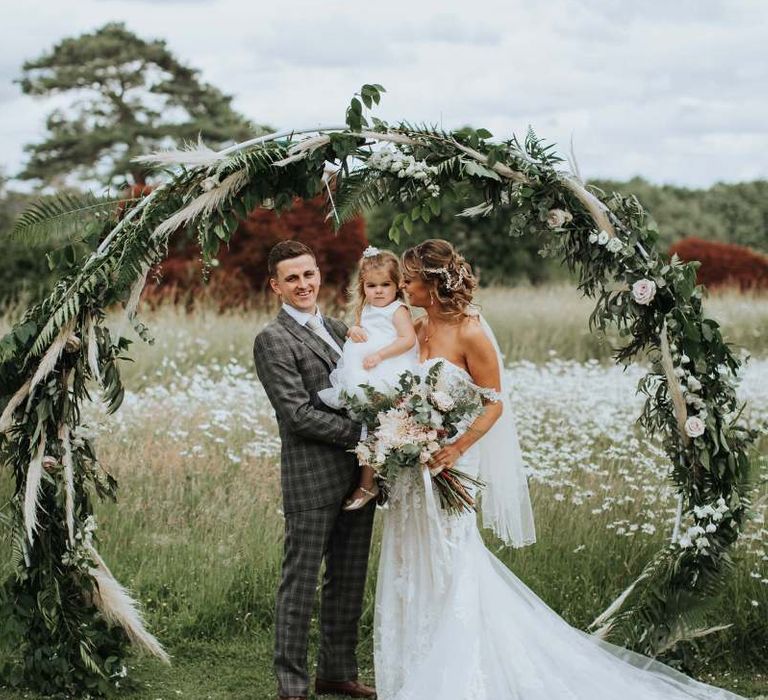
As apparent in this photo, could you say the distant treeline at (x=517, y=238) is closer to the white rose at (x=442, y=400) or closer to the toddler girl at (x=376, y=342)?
the toddler girl at (x=376, y=342)

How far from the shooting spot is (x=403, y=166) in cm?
479

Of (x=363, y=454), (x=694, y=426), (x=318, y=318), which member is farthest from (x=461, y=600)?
(x=318, y=318)

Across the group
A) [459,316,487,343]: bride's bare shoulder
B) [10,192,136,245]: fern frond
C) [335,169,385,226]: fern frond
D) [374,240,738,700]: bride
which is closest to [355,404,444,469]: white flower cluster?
[374,240,738,700]: bride

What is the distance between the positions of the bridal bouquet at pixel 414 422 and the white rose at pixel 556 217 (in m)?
0.85

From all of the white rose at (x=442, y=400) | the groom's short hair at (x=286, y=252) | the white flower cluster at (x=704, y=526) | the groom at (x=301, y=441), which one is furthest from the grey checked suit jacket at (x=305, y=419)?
the white flower cluster at (x=704, y=526)

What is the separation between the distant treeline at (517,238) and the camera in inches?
685

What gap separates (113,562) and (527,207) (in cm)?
337

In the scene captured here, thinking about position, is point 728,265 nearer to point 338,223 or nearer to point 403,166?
point 403,166

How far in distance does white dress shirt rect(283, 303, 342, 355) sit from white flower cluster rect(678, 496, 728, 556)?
1817 millimetres

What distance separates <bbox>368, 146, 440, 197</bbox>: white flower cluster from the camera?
187 inches

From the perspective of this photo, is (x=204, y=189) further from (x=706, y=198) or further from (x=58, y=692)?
(x=706, y=198)

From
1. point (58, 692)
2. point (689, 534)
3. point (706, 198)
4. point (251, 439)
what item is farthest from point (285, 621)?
point (706, 198)

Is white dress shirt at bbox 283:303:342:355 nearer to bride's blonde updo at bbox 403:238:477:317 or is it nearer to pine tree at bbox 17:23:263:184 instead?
bride's blonde updo at bbox 403:238:477:317

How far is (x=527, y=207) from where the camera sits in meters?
4.89
